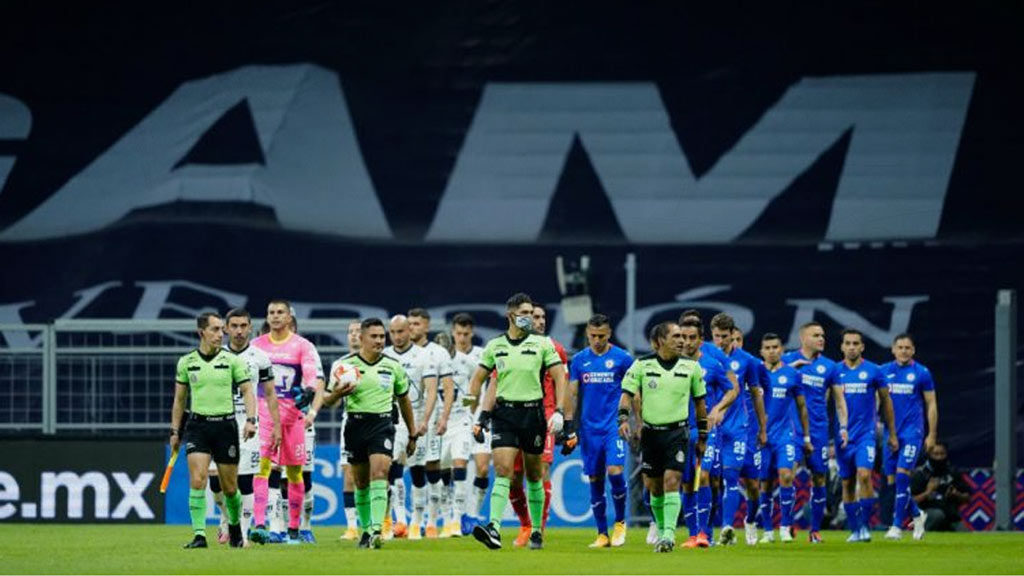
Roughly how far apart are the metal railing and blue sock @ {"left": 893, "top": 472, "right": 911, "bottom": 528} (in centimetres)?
730

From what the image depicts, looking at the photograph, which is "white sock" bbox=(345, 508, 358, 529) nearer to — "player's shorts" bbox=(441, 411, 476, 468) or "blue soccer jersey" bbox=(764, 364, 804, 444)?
"player's shorts" bbox=(441, 411, 476, 468)

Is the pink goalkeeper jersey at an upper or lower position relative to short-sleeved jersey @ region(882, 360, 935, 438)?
upper

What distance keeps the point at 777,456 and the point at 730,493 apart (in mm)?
1072

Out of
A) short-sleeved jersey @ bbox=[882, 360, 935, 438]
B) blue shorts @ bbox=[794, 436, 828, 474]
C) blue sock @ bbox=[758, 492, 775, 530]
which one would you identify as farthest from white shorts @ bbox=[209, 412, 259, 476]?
short-sleeved jersey @ bbox=[882, 360, 935, 438]

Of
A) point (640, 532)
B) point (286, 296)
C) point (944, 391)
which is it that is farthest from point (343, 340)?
point (944, 391)

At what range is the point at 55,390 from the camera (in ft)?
87.9

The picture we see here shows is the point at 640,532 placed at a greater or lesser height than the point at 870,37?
lesser

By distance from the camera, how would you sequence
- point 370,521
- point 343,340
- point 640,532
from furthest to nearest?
point 343,340 → point 640,532 → point 370,521

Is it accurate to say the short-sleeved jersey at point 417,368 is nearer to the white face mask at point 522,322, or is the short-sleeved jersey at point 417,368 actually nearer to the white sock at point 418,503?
the white sock at point 418,503

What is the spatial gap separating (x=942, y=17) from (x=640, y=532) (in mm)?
9626

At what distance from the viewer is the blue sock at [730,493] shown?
842 inches

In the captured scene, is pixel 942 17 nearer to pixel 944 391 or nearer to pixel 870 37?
pixel 870 37

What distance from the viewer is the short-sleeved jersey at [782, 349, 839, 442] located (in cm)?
2305

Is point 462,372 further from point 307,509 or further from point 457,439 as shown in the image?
point 307,509
